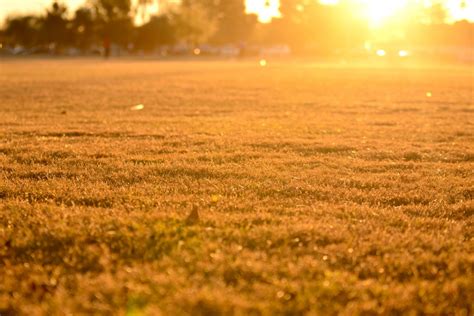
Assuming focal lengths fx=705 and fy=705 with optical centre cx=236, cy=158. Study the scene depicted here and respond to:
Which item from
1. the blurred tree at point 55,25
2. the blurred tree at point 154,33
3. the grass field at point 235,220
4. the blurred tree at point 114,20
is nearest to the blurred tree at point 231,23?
the blurred tree at point 154,33

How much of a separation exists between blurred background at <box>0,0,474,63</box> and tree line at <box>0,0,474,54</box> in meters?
0.11

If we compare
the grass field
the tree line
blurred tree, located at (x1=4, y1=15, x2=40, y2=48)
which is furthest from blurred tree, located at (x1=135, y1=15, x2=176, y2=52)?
the grass field

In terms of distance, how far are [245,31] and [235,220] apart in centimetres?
9397

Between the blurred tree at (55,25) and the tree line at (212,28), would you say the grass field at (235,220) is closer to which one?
the tree line at (212,28)

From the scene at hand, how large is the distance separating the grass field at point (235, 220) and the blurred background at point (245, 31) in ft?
189

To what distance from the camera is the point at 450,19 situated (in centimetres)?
10181

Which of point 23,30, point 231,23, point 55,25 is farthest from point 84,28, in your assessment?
point 231,23

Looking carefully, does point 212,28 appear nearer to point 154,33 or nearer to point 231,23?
point 231,23

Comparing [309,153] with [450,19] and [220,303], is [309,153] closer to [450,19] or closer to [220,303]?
[220,303]

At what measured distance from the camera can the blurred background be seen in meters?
79.2

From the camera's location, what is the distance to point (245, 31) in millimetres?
96875

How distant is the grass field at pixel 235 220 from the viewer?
3.36 metres

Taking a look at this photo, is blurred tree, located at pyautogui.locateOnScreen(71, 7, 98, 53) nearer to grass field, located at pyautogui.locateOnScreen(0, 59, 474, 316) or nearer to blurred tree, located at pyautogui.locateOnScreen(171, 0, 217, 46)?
blurred tree, located at pyautogui.locateOnScreen(171, 0, 217, 46)

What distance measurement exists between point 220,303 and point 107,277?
0.64m
